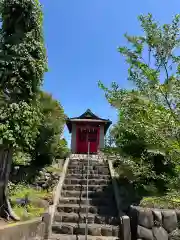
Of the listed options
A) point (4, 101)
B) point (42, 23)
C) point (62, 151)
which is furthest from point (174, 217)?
point (62, 151)

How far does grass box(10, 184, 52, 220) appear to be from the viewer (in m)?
6.47

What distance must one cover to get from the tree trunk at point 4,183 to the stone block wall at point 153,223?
3.21 meters

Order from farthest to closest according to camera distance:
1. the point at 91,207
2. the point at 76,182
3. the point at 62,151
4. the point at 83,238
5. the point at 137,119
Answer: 1. the point at 62,151
2. the point at 76,182
3. the point at 91,207
4. the point at 83,238
5. the point at 137,119

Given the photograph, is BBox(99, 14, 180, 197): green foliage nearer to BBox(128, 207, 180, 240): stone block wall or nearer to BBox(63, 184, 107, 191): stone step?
BBox(128, 207, 180, 240): stone block wall

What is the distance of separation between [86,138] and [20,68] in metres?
13.0

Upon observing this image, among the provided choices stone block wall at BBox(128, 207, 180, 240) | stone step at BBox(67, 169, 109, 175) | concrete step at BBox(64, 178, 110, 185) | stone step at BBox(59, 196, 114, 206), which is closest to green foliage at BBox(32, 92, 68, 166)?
stone step at BBox(67, 169, 109, 175)

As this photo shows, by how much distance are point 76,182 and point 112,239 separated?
12.1 feet

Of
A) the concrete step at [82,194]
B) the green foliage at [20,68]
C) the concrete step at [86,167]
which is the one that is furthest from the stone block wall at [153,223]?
the concrete step at [86,167]

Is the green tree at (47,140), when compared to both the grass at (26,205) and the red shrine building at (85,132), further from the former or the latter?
the red shrine building at (85,132)

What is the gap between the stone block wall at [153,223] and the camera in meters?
6.57

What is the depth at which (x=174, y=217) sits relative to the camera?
6859 millimetres

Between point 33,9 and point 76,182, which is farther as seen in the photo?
point 76,182

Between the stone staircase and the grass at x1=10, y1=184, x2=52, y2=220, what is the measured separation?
61 cm

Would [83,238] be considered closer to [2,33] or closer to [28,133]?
[28,133]
